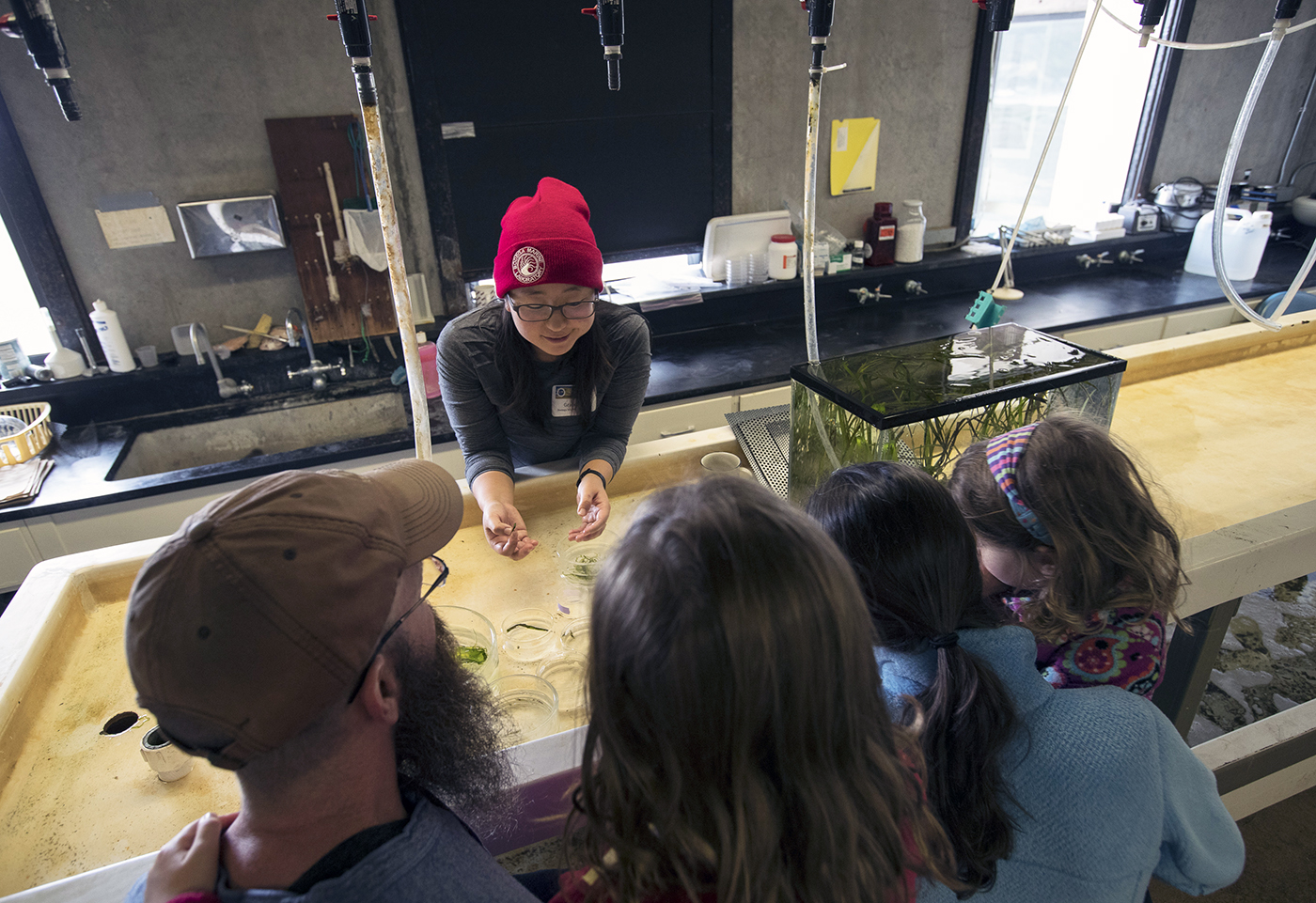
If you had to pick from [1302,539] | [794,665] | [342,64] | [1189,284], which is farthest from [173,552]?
[1189,284]

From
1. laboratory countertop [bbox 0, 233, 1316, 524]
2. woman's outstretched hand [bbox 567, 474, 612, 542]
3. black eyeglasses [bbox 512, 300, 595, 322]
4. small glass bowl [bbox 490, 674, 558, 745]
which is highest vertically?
black eyeglasses [bbox 512, 300, 595, 322]

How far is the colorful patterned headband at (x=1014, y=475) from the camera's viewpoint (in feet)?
3.11

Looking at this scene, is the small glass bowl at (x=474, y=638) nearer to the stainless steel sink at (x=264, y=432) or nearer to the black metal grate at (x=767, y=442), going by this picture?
the black metal grate at (x=767, y=442)

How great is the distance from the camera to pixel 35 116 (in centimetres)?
212

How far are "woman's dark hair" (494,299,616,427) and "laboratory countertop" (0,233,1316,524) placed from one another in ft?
2.47

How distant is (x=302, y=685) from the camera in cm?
56

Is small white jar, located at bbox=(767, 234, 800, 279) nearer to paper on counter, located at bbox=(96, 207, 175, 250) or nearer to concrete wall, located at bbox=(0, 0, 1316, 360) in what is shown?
concrete wall, located at bbox=(0, 0, 1316, 360)

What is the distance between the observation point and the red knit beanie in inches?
50.7

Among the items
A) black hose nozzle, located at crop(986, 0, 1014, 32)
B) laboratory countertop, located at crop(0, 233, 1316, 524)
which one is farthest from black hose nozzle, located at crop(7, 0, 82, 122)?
black hose nozzle, located at crop(986, 0, 1014, 32)

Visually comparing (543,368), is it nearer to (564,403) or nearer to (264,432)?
(564,403)

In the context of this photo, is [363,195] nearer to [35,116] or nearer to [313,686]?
[35,116]

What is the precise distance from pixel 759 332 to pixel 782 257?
1.12 ft

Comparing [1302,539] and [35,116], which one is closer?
[1302,539]

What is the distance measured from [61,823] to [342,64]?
7.49 feet
